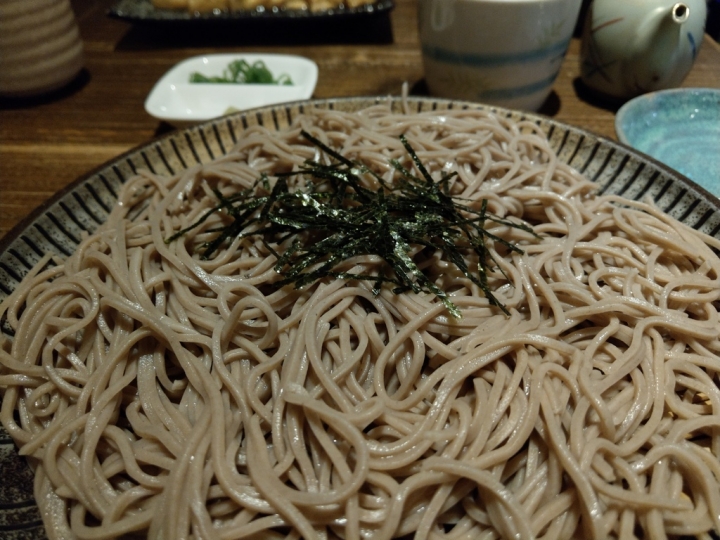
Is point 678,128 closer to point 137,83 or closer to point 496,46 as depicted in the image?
point 496,46

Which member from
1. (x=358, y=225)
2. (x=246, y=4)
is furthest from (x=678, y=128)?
(x=246, y=4)

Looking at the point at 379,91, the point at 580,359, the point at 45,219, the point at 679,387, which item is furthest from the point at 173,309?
the point at 379,91

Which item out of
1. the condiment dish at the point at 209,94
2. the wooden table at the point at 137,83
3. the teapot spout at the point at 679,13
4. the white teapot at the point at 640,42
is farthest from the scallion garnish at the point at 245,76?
the teapot spout at the point at 679,13

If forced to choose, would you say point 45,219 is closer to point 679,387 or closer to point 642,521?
point 642,521

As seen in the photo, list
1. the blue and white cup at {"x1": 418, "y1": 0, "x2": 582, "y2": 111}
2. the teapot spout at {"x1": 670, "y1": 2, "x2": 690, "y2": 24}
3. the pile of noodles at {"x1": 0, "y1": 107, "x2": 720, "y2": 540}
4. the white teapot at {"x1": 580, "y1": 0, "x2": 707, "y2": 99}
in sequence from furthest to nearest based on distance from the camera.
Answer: the white teapot at {"x1": 580, "y1": 0, "x2": 707, "y2": 99} < the teapot spout at {"x1": 670, "y1": 2, "x2": 690, "y2": 24} < the blue and white cup at {"x1": 418, "y1": 0, "x2": 582, "y2": 111} < the pile of noodles at {"x1": 0, "y1": 107, "x2": 720, "y2": 540}

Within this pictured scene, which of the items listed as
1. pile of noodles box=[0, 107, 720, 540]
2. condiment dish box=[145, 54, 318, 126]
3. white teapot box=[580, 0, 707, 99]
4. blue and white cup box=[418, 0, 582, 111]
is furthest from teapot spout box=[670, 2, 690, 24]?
condiment dish box=[145, 54, 318, 126]

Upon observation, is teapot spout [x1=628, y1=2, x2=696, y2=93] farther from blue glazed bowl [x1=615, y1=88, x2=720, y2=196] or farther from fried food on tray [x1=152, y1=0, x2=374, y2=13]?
fried food on tray [x1=152, y1=0, x2=374, y2=13]
